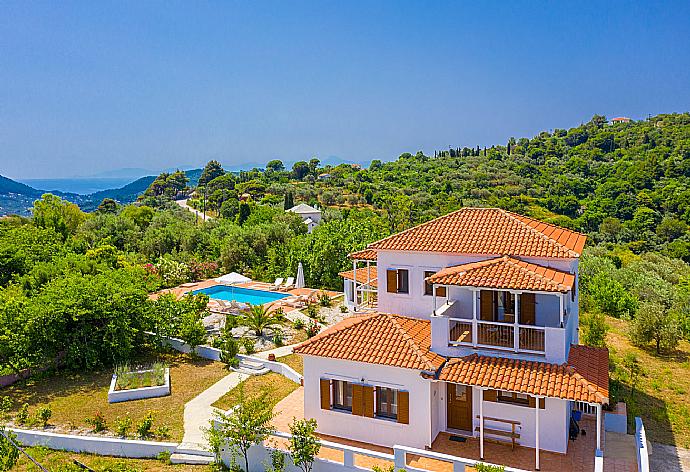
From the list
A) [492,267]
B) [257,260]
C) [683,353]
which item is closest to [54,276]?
[257,260]

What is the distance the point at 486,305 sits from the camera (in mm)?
16516

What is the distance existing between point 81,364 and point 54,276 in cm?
794

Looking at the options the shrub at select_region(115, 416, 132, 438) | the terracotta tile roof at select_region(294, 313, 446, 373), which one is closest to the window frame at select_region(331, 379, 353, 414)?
the terracotta tile roof at select_region(294, 313, 446, 373)

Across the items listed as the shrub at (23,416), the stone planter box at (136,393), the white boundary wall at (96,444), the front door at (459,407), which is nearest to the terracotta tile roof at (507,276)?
the front door at (459,407)

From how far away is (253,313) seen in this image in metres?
26.4

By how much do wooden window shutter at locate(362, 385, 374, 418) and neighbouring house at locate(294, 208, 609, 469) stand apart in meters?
0.03

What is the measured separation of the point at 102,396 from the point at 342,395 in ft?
31.9

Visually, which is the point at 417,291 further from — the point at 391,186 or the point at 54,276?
the point at 391,186

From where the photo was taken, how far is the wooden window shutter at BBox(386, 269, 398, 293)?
18688 mm

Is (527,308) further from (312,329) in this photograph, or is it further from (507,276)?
(312,329)

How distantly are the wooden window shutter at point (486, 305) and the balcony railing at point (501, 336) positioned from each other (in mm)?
298

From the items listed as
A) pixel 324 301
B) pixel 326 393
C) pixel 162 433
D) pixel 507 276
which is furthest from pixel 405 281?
pixel 324 301

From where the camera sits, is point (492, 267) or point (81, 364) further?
point (81, 364)

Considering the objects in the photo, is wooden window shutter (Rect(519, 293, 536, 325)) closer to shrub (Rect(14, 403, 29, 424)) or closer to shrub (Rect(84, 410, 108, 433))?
shrub (Rect(84, 410, 108, 433))
